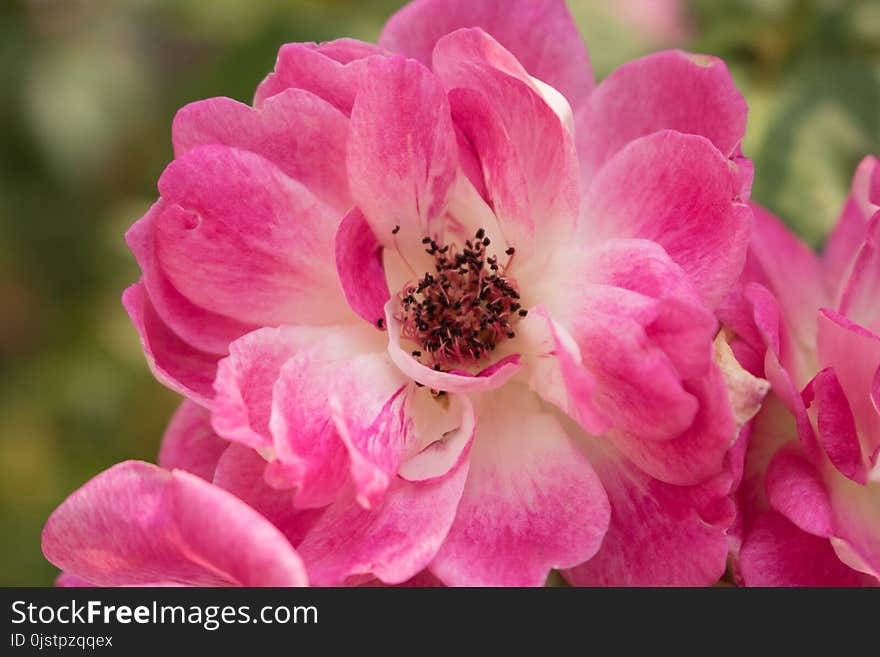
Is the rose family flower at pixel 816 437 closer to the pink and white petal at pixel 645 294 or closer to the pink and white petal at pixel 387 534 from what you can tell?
the pink and white petal at pixel 645 294

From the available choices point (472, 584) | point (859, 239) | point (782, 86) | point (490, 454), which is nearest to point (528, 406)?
point (490, 454)

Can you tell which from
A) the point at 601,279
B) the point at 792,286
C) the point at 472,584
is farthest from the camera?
the point at 792,286

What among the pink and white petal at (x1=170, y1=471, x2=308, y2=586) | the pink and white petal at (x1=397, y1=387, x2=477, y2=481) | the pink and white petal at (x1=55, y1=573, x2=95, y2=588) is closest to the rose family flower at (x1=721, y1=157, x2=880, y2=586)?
the pink and white petal at (x1=397, y1=387, x2=477, y2=481)

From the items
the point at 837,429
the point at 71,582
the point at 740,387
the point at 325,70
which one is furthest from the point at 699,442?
the point at 71,582

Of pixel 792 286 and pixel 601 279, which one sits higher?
pixel 601 279

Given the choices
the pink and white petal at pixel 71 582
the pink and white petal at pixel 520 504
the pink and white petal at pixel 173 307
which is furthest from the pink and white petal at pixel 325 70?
the pink and white petal at pixel 71 582

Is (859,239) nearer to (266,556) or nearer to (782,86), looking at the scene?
(782,86)
